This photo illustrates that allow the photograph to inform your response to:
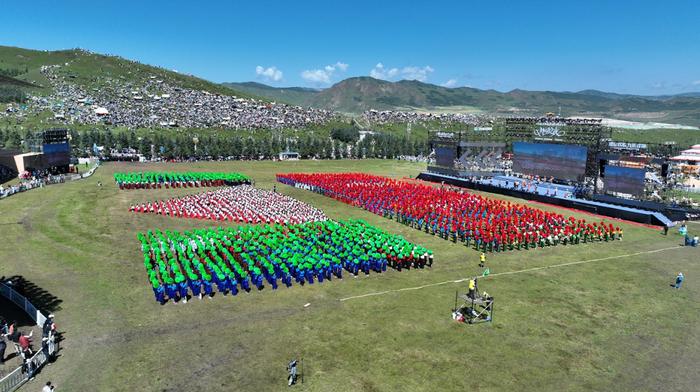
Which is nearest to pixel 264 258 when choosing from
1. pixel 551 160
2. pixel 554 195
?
pixel 554 195

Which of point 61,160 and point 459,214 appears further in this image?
point 61,160

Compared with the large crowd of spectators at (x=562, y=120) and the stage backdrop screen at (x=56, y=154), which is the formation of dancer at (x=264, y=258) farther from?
the stage backdrop screen at (x=56, y=154)

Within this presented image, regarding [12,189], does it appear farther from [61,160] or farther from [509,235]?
[509,235]

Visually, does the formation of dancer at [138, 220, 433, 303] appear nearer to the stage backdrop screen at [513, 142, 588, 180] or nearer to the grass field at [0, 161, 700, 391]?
the grass field at [0, 161, 700, 391]

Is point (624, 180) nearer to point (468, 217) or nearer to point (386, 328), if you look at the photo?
point (468, 217)

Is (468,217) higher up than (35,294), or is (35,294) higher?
(468,217)

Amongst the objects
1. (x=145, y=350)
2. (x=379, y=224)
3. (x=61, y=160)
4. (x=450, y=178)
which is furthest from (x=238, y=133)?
(x=145, y=350)
